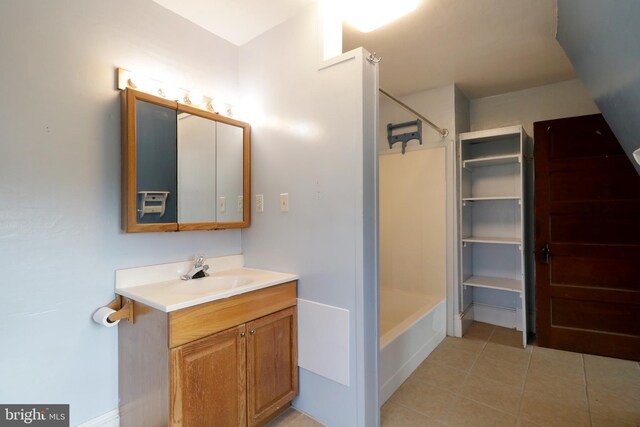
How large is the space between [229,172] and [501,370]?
8.16ft

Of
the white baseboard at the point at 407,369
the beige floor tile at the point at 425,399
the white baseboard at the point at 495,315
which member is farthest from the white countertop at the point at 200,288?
the white baseboard at the point at 495,315

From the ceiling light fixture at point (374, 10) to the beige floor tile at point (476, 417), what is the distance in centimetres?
242

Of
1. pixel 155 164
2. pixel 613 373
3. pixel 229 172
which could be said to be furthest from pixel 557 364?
pixel 155 164

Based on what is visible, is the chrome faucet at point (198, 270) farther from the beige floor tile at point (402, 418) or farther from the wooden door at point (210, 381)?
the beige floor tile at point (402, 418)

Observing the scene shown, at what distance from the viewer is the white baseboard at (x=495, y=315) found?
308 cm

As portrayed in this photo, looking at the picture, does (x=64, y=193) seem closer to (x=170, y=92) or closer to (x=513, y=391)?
(x=170, y=92)

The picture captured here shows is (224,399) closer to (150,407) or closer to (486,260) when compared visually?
(150,407)

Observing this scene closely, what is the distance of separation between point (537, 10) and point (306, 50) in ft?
4.91

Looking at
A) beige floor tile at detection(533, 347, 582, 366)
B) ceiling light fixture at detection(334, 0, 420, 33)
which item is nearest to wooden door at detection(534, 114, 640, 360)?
beige floor tile at detection(533, 347, 582, 366)

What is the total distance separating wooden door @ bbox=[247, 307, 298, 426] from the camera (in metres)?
1.56

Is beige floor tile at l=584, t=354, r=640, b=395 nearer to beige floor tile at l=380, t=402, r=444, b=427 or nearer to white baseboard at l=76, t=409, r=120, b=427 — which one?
beige floor tile at l=380, t=402, r=444, b=427

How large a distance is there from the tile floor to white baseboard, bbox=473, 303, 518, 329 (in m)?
0.51

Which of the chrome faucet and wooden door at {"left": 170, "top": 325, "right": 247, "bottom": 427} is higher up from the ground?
the chrome faucet

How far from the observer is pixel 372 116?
1629mm
